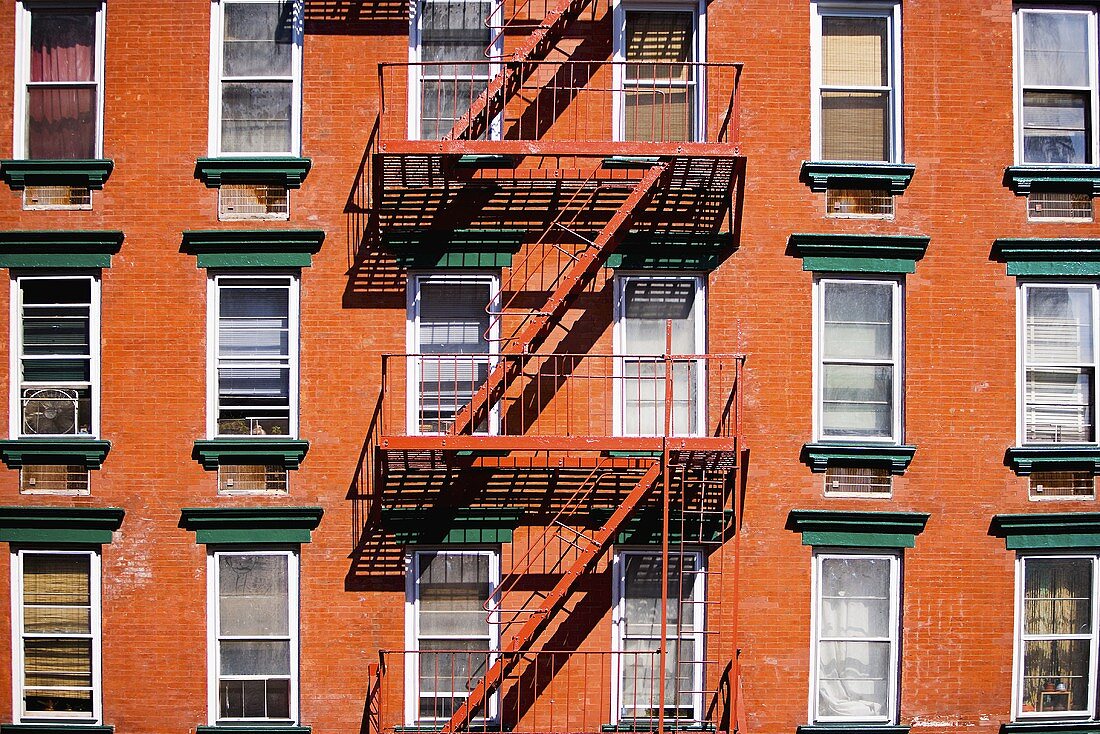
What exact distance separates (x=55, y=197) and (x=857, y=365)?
889cm

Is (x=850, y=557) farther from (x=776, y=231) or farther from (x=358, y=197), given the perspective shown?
(x=358, y=197)

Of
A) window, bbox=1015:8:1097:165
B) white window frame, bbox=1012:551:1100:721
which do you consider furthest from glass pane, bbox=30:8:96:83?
white window frame, bbox=1012:551:1100:721

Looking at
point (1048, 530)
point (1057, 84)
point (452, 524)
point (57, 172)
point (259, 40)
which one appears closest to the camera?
point (452, 524)

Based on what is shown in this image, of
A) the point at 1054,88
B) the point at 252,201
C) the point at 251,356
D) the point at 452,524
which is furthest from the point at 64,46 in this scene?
the point at 1054,88

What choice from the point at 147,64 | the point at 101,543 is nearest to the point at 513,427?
the point at 101,543

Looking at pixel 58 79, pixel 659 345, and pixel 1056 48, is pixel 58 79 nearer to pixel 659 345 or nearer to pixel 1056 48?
pixel 659 345

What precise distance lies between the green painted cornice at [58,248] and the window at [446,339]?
3.29 m

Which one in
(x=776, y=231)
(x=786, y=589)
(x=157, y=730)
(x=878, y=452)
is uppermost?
(x=776, y=231)

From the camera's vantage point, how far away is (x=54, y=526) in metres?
10.1

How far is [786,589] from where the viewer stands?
10188mm

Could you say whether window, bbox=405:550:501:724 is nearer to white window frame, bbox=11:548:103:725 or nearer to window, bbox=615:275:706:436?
window, bbox=615:275:706:436

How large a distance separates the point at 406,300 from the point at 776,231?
13.3 ft

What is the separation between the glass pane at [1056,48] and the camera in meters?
10.6

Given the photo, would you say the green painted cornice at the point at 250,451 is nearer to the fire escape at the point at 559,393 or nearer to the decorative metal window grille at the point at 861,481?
the fire escape at the point at 559,393
